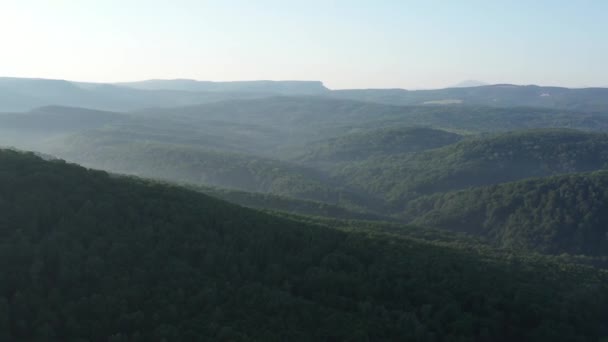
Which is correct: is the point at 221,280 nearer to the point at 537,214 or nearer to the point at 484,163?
the point at 537,214

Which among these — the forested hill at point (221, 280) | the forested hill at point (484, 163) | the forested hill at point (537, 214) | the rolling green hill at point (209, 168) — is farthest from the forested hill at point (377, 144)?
the forested hill at point (221, 280)

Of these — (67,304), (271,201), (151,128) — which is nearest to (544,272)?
(67,304)

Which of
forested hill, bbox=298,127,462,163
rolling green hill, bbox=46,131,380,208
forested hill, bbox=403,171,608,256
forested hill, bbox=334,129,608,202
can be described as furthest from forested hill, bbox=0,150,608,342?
forested hill, bbox=298,127,462,163

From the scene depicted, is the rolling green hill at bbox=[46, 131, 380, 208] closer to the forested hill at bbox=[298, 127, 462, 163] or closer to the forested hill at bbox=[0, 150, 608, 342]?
the forested hill at bbox=[298, 127, 462, 163]

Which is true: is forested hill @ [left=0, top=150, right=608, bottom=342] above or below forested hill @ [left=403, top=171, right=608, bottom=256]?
above

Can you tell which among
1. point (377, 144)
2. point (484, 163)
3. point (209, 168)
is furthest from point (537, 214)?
point (377, 144)

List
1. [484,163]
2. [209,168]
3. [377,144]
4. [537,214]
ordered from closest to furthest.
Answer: [537,214]
[209,168]
[484,163]
[377,144]
